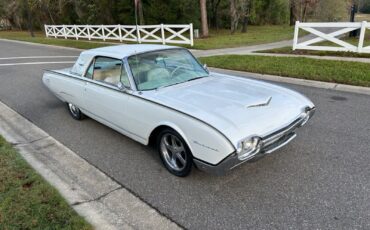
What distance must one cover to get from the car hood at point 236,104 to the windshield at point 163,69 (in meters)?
0.18

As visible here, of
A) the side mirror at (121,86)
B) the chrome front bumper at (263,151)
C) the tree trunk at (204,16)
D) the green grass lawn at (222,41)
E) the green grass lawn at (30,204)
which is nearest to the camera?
the green grass lawn at (30,204)

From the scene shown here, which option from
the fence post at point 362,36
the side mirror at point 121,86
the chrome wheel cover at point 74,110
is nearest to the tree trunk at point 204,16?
the fence post at point 362,36

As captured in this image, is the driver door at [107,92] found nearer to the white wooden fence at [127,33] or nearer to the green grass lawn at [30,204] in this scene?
the green grass lawn at [30,204]

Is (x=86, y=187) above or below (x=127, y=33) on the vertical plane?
below

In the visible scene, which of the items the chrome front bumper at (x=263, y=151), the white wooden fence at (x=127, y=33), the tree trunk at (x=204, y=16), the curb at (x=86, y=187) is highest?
the tree trunk at (x=204, y=16)

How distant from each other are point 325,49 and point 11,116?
10020 mm

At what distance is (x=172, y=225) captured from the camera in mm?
2633

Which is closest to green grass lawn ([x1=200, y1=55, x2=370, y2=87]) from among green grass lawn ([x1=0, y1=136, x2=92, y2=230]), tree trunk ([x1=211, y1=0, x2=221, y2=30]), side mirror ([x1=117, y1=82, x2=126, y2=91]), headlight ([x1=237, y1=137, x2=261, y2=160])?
headlight ([x1=237, y1=137, x2=261, y2=160])

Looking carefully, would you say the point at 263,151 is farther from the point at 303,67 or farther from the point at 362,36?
the point at 362,36

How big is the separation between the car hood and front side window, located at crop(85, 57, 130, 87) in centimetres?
57

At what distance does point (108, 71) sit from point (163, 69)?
3.00 ft

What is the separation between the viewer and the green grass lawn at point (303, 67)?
7094mm

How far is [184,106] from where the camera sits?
3145mm

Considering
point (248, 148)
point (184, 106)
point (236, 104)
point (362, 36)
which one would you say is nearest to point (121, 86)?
point (184, 106)
